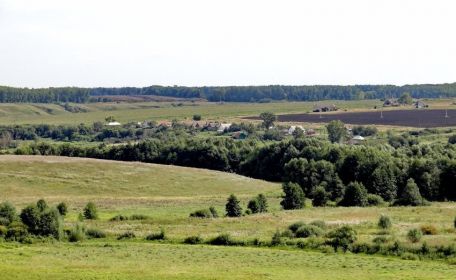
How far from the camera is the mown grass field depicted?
42.5 meters

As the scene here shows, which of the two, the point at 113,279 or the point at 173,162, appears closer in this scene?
the point at 113,279

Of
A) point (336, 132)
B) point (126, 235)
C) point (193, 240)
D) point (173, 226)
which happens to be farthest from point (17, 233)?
point (336, 132)

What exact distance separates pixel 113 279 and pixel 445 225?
32.6 meters

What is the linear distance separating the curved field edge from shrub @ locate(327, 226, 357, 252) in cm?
194

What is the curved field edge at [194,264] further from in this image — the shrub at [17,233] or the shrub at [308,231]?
the shrub at [308,231]

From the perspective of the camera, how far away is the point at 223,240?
55469 millimetres

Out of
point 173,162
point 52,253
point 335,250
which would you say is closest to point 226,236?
point 335,250

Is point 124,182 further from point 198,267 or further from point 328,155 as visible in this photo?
point 198,267

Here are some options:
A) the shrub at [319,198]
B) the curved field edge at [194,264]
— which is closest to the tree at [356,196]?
the shrub at [319,198]

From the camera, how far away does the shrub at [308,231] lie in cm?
5616

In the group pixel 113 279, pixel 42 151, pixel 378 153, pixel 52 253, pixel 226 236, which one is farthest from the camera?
pixel 42 151

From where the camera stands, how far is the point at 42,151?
13600 cm

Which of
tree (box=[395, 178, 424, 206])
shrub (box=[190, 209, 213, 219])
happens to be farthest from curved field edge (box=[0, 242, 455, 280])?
tree (box=[395, 178, 424, 206])

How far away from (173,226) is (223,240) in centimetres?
932
